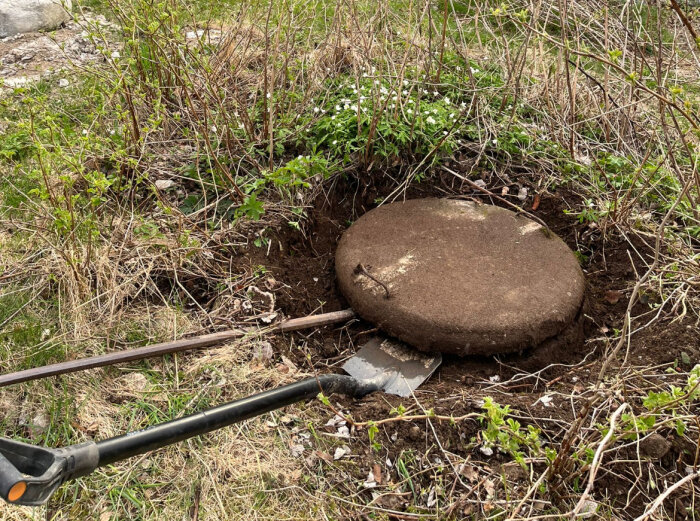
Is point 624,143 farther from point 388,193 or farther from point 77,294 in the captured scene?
point 77,294

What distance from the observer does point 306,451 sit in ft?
7.95

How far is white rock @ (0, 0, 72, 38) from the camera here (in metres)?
5.19

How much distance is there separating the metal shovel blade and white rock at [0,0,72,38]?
397cm

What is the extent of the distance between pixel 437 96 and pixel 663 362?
206cm

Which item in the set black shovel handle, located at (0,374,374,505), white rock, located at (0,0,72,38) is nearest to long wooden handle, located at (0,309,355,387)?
black shovel handle, located at (0,374,374,505)

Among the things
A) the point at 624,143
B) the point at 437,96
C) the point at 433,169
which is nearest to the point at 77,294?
the point at 433,169

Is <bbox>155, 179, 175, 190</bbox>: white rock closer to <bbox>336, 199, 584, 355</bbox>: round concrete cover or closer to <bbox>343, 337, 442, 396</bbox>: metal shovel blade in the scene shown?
<bbox>336, 199, 584, 355</bbox>: round concrete cover

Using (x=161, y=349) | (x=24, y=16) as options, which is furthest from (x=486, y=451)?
(x=24, y=16)

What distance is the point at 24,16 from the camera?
17.1ft

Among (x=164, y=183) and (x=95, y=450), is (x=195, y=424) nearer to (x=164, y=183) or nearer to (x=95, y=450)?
(x=95, y=450)

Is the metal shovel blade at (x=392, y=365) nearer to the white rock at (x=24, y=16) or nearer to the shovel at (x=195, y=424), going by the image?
the shovel at (x=195, y=424)

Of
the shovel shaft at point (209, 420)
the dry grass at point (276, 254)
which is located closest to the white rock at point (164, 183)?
the dry grass at point (276, 254)

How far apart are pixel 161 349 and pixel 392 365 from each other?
981mm

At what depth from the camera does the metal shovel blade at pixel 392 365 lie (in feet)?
9.19
